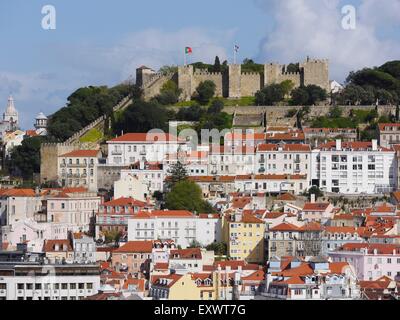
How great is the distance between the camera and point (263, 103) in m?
48.4

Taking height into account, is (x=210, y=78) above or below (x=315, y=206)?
above

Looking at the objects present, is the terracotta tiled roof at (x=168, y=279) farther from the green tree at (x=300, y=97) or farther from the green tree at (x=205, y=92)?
the green tree at (x=205, y=92)

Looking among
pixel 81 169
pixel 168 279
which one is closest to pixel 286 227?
pixel 168 279

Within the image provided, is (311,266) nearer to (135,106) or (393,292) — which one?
(393,292)

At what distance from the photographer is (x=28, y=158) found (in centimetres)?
4559

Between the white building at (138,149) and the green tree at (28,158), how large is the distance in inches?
128

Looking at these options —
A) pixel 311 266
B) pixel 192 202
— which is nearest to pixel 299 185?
pixel 192 202

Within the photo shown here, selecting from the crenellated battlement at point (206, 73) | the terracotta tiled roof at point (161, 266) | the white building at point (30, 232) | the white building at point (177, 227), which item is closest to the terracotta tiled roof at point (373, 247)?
the white building at point (177, 227)

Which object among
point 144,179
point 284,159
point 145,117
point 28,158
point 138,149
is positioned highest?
point 145,117

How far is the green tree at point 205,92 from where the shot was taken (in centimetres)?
4891

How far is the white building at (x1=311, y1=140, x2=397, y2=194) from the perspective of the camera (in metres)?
40.8

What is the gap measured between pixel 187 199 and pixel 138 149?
6147 millimetres

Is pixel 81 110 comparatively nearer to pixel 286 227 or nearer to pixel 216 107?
pixel 216 107

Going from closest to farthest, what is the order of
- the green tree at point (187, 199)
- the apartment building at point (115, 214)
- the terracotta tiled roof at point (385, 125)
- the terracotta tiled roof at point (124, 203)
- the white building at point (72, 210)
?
1. the apartment building at point (115, 214)
2. the terracotta tiled roof at point (124, 203)
3. the green tree at point (187, 199)
4. the white building at point (72, 210)
5. the terracotta tiled roof at point (385, 125)
